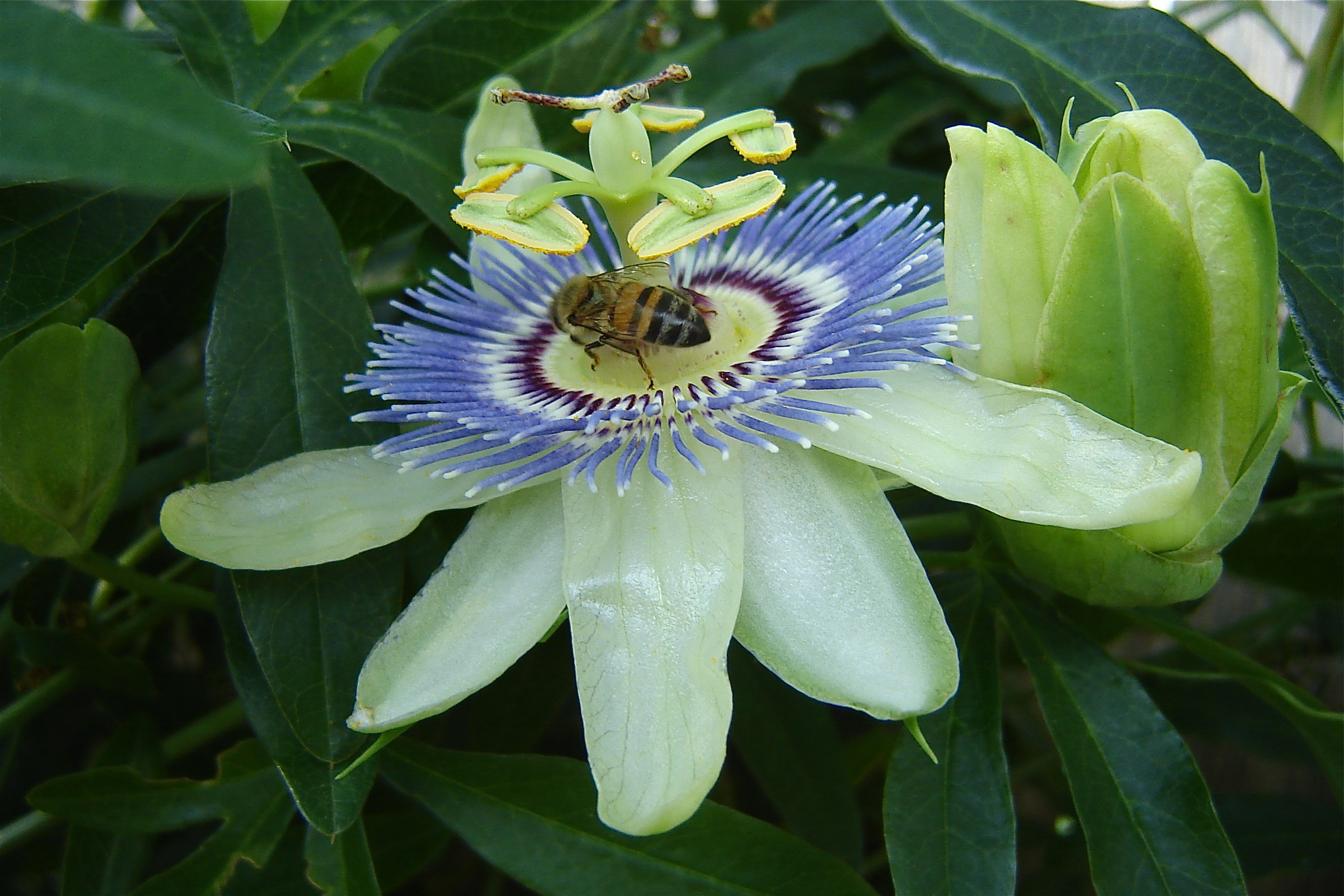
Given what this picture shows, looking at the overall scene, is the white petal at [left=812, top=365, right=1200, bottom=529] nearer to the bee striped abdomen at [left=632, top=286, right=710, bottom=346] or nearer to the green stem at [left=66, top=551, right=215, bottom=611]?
the bee striped abdomen at [left=632, top=286, right=710, bottom=346]

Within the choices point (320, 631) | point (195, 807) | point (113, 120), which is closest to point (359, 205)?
point (320, 631)

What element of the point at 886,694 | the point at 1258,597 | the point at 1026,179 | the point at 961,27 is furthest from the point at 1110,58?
the point at 1258,597

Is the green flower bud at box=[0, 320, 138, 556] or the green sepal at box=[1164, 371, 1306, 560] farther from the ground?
the green sepal at box=[1164, 371, 1306, 560]

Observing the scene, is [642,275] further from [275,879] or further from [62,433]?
[275,879]

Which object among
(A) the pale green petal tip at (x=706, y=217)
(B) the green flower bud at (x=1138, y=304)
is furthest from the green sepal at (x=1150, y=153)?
(A) the pale green petal tip at (x=706, y=217)

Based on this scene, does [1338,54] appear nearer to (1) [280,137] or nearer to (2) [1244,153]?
(2) [1244,153]

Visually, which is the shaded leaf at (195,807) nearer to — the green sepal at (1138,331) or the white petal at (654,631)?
the white petal at (654,631)

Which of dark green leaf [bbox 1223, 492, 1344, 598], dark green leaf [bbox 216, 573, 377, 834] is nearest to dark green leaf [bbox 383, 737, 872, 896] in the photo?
dark green leaf [bbox 216, 573, 377, 834]

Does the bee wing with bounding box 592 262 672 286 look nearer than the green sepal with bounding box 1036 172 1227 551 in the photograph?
No
